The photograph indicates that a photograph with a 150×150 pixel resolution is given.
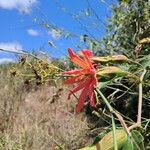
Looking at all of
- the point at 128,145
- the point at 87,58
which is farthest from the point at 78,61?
the point at 128,145

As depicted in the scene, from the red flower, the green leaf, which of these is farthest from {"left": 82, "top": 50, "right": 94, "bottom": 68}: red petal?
the green leaf

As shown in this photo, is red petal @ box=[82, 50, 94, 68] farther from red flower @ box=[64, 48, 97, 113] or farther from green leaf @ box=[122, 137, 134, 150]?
green leaf @ box=[122, 137, 134, 150]

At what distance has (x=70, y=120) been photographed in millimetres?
4508

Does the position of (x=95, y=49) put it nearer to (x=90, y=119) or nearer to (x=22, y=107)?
(x=90, y=119)

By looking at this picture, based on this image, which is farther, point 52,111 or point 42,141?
point 52,111

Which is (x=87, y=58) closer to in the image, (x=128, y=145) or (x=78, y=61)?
(x=78, y=61)

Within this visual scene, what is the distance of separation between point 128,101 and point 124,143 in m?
3.11

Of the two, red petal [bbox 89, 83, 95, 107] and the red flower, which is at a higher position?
the red flower

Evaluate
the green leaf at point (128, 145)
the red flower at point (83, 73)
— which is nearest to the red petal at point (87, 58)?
the red flower at point (83, 73)

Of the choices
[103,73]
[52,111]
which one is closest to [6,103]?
[52,111]

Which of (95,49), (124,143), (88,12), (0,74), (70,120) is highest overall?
(0,74)

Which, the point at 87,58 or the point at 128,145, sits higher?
the point at 87,58

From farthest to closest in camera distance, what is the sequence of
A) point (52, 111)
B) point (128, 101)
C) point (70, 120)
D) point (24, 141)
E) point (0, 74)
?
point (0, 74)
point (52, 111)
point (70, 120)
point (24, 141)
point (128, 101)

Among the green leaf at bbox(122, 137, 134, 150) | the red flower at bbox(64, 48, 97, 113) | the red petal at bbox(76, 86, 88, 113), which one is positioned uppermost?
the red flower at bbox(64, 48, 97, 113)
